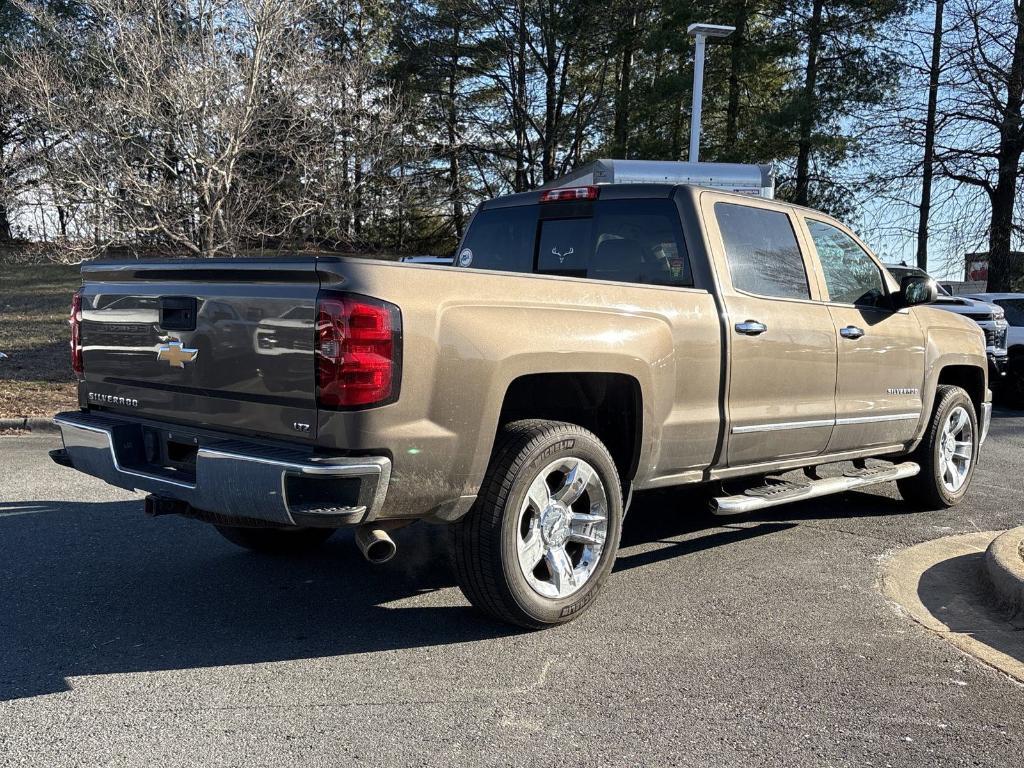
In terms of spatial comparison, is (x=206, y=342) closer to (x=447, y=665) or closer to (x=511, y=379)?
(x=511, y=379)

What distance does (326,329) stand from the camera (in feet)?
10.9

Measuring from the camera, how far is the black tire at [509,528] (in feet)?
12.4

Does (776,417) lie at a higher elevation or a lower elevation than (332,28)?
lower

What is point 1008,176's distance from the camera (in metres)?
22.4

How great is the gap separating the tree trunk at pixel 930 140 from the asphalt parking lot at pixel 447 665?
67.4ft

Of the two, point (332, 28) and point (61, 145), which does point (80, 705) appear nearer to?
point (61, 145)

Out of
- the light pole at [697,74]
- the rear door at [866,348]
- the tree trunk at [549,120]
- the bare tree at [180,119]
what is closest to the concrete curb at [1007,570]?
the rear door at [866,348]

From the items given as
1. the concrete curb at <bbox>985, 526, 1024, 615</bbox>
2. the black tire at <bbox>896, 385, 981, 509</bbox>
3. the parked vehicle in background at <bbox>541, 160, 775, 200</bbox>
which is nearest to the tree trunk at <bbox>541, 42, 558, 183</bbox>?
the parked vehicle in background at <bbox>541, 160, 775, 200</bbox>

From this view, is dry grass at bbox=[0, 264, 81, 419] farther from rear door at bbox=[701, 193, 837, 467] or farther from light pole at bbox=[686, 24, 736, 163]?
light pole at bbox=[686, 24, 736, 163]

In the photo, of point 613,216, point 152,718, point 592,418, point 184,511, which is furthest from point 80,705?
point 613,216

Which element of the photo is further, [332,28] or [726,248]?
[332,28]

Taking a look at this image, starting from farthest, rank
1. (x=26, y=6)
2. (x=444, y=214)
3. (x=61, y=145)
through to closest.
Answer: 1. (x=444, y=214)
2. (x=26, y=6)
3. (x=61, y=145)

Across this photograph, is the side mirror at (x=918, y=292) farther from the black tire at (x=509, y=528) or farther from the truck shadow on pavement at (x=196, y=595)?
the black tire at (x=509, y=528)

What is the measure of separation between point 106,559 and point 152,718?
2108 mm
